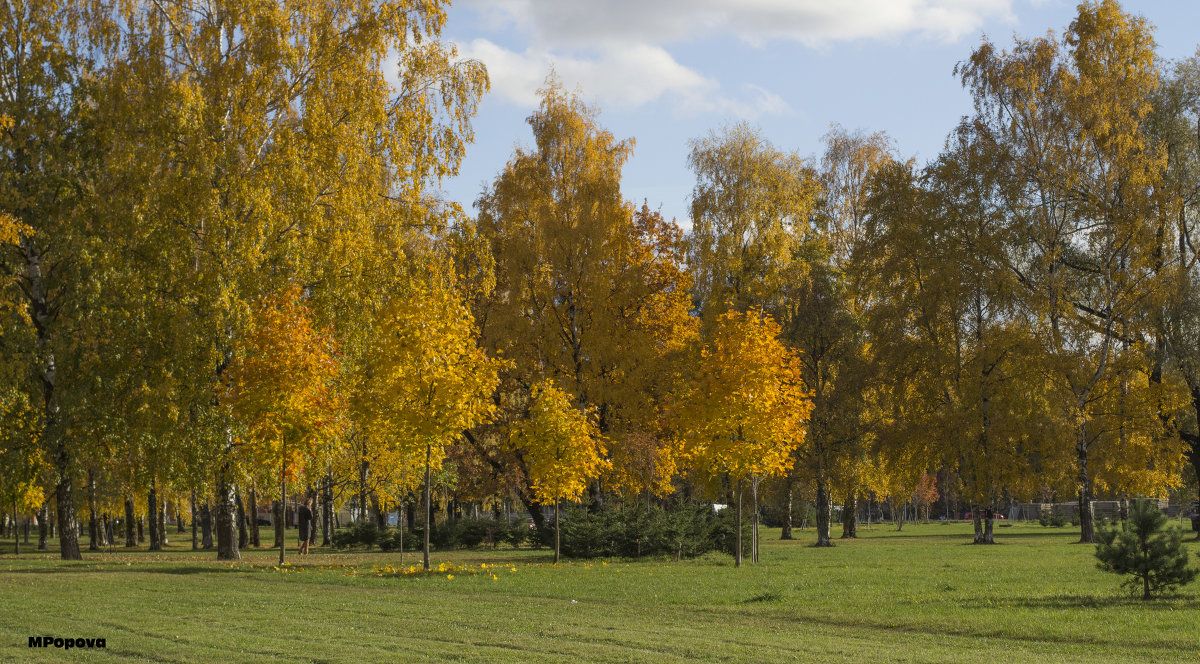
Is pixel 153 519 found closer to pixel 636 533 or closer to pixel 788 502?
pixel 636 533

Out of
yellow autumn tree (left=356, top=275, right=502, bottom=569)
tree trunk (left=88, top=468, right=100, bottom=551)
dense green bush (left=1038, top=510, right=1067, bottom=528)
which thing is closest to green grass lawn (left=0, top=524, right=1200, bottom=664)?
yellow autumn tree (left=356, top=275, right=502, bottom=569)

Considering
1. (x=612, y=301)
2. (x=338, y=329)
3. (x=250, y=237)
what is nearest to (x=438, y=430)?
(x=338, y=329)

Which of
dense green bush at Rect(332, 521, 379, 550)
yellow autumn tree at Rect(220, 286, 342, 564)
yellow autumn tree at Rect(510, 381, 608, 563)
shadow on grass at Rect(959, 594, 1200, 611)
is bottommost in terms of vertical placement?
dense green bush at Rect(332, 521, 379, 550)

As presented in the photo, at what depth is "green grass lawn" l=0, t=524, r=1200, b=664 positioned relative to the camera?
34.9 feet

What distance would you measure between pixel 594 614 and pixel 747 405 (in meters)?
10.6

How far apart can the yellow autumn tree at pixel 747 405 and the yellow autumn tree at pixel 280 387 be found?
9.08 metres

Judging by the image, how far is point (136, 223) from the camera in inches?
886

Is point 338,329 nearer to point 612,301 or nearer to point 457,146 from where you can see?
point 457,146

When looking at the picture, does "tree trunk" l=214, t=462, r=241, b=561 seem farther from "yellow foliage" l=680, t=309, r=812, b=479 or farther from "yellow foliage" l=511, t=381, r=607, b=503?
"yellow foliage" l=680, t=309, r=812, b=479

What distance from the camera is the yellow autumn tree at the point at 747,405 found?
24.2 m

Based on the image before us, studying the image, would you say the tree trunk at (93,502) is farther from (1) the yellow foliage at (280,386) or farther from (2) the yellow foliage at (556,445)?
(2) the yellow foliage at (556,445)

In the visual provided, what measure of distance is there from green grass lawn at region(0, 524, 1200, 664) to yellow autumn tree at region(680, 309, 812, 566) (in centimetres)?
284

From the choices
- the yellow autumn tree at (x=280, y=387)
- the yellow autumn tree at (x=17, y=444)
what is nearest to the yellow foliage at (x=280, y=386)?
the yellow autumn tree at (x=280, y=387)

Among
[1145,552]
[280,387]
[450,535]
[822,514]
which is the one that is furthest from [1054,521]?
[280,387]
